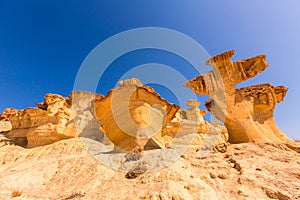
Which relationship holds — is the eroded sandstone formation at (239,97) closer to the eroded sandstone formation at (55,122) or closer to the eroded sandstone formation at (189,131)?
the eroded sandstone formation at (189,131)

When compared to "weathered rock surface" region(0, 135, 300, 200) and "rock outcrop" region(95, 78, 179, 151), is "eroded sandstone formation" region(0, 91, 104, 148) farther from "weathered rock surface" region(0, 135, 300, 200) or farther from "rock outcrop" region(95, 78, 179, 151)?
"weathered rock surface" region(0, 135, 300, 200)

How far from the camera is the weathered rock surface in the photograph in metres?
3.38

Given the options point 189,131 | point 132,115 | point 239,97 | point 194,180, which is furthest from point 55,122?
point 194,180

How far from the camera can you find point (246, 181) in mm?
3641

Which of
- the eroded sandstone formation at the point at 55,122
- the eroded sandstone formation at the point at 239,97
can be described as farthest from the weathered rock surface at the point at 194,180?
the eroded sandstone formation at the point at 55,122

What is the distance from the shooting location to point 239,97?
683 cm

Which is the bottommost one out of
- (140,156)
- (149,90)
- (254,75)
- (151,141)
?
(140,156)

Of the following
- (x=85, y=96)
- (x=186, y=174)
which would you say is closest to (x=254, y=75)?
(x=186, y=174)

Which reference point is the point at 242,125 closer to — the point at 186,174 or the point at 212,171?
the point at 212,171

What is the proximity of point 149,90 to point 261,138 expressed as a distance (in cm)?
599

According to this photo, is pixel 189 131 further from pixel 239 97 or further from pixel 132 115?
pixel 239 97

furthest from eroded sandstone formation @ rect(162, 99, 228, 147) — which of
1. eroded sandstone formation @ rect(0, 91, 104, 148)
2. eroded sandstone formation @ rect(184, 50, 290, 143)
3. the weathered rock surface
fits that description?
the weathered rock surface

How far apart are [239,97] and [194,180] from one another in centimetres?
424

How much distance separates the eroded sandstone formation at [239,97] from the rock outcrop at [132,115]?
3231 millimetres
